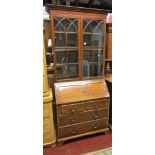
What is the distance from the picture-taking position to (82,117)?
2.12 m

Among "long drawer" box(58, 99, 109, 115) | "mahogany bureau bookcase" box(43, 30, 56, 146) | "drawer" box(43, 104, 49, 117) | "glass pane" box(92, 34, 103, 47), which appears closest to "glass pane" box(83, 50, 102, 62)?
"glass pane" box(92, 34, 103, 47)

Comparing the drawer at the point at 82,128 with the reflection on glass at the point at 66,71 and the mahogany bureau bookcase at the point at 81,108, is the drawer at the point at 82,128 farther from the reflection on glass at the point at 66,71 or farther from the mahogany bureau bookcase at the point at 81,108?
the reflection on glass at the point at 66,71

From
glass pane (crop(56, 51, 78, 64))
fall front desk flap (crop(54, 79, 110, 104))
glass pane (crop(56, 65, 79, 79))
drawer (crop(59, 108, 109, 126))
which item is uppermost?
glass pane (crop(56, 51, 78, 64))

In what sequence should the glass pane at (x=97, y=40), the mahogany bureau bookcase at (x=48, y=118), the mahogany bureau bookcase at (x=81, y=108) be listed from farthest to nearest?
the glass pane at (x=97, y=40) < the mahogany bureau bookcase at (x=81, y=108) < the mahogany bureau bookcase at (x=48, y=118)

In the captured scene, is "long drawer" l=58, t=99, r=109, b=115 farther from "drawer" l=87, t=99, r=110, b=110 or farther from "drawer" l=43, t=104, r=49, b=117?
"drawer" l=43, t=104, r=49, b=117

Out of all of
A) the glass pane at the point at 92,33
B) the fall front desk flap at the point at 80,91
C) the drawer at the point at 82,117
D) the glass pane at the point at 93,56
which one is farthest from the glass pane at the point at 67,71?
the drawer at the point at 82,117

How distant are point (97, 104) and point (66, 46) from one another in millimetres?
906

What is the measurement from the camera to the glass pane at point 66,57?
216cm

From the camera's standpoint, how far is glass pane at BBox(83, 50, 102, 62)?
2298 millimetres

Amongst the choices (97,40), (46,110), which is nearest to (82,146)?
(46,110)

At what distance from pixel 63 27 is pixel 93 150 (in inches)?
64.0

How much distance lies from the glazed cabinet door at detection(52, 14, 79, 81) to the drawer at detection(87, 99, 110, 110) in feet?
1.42
